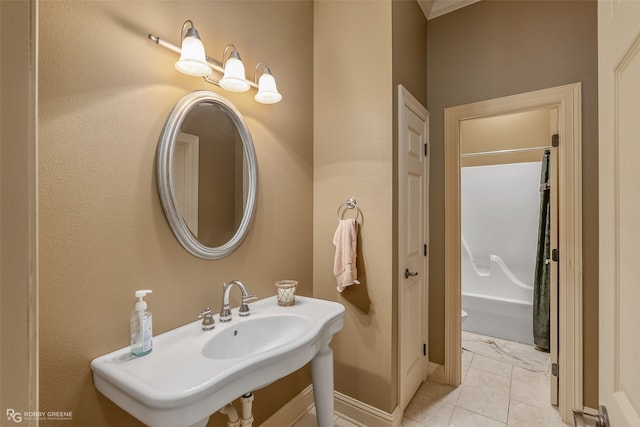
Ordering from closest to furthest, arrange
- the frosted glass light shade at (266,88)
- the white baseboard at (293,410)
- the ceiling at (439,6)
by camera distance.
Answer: the frosted glass light shade at (266,88) < the white baseboard at (293,410) < the ceiling at (439,6)

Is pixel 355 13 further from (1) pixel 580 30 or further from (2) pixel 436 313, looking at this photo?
(2) pixel 436 313

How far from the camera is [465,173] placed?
3.68 meters

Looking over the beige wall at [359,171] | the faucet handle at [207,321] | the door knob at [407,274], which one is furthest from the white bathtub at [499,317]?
the faucet handle at [207,321]

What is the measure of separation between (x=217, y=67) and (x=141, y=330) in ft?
3.55

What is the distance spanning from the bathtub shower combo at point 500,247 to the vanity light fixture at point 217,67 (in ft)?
9.94

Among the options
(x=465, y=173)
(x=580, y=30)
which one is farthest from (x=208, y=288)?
(x=465, y=173)

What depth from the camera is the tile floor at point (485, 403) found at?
178 centimetres

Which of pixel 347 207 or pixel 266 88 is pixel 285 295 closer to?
pixel 347 207

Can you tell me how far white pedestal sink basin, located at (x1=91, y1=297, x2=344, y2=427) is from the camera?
2.55 ft

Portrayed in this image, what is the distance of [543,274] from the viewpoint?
103 inches
